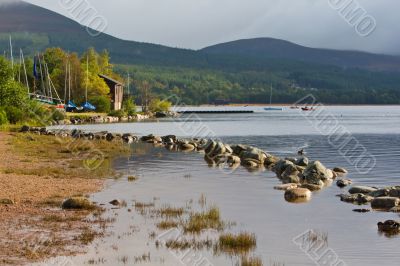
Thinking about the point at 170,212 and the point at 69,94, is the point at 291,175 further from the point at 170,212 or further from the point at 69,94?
the point at 69,94

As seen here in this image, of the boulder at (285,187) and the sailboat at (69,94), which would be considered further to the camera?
the sailboat at (69,94)

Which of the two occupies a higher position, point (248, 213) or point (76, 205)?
point (76, 205)

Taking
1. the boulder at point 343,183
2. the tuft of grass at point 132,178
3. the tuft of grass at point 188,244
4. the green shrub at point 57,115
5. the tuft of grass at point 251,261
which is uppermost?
the tuft of grass at point 251,261

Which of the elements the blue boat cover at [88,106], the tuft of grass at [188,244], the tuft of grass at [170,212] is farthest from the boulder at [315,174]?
the blue boat cover at [88,106]

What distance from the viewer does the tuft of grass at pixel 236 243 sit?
1825 centimetres

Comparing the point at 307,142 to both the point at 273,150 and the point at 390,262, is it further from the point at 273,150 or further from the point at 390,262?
the point at 390,262

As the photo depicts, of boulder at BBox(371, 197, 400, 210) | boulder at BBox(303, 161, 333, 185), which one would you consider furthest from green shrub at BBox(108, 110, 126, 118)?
boulder at BBox(371, 197, 400, 210)

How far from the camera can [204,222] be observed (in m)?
21.8

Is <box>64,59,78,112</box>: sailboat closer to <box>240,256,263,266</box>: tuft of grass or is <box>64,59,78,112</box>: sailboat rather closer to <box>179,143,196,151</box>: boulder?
<box>179,143,196,151</box>: boulder

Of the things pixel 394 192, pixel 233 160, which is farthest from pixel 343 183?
pixel 233 160

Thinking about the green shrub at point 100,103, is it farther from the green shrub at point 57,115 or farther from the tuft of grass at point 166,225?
the tuft of grass at point 166,225

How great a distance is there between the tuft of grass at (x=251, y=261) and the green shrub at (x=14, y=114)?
68.5 meters

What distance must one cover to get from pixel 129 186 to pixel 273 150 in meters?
31.3

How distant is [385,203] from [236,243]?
1095cm
